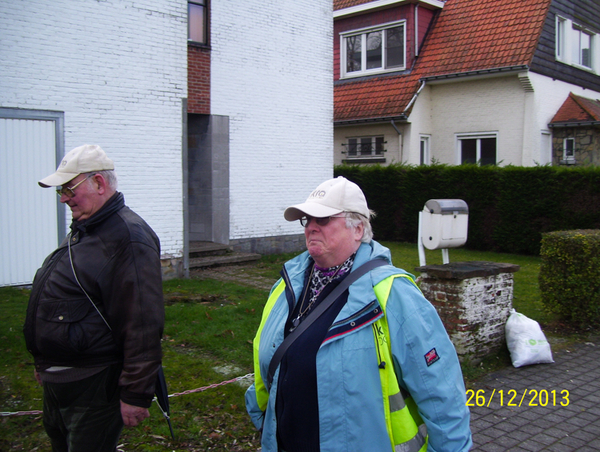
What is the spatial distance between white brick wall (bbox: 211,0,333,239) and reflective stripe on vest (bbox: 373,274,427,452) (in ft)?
35.8

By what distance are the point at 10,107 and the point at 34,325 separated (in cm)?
706

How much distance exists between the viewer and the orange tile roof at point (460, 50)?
17.0 m

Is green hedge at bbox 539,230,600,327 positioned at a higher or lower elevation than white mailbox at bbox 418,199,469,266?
lower

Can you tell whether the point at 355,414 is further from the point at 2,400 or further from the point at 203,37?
the point at 203,37

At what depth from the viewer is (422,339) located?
7.72ft

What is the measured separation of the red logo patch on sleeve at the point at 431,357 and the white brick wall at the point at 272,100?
10954 millimetres

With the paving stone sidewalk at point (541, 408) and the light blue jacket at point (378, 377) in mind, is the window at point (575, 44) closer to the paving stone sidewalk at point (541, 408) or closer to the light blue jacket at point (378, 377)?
the paving stone sidewalk at point (541, 408)

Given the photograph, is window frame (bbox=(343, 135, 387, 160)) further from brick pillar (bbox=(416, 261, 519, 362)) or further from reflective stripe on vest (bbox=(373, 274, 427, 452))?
reflective stripe on vest (bbox=(373, 274, 427, 452))

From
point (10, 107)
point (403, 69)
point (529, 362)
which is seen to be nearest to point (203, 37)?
point (10, 107)

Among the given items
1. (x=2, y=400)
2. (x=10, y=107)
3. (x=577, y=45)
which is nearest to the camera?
(x=2, y=400)

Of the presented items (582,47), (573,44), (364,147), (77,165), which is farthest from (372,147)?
(77,165)

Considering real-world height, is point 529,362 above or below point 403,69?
below

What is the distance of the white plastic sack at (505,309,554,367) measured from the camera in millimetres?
6031

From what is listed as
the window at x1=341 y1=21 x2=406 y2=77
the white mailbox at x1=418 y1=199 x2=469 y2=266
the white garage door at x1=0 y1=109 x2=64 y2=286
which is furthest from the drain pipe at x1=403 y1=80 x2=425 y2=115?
the white mailbox at x1=418 y1=199 x2=469 y2=266
